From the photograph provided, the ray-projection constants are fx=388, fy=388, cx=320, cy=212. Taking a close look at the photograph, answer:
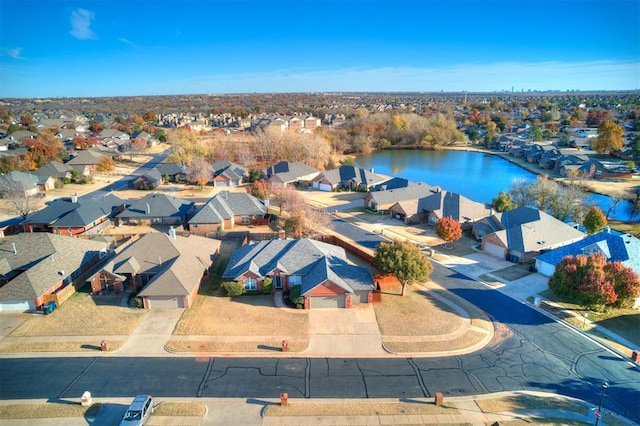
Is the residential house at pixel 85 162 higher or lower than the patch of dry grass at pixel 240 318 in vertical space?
higher

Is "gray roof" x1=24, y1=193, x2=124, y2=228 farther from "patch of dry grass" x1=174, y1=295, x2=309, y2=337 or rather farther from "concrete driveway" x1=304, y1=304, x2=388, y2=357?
"concrete driveway" x1=304, y1=304, x2=388, y2=357

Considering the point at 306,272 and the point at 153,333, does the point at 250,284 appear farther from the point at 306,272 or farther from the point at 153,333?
the point at 153,333

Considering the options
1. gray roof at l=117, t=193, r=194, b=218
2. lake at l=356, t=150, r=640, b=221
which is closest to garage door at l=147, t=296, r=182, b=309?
gray roof at l=117, t=193, r=194, b=218

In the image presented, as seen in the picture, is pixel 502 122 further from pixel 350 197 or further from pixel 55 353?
pixel 55 353

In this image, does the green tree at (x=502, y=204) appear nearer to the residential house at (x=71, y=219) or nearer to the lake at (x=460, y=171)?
the lake at (x=460, y=171)

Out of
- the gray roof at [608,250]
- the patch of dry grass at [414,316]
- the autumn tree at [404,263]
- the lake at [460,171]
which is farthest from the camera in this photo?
the lake at [460,171]

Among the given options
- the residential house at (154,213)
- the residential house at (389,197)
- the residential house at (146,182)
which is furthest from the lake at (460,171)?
the residential house at (154,213)
